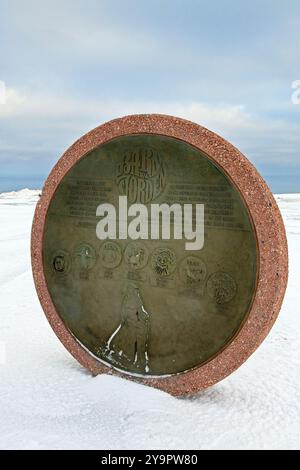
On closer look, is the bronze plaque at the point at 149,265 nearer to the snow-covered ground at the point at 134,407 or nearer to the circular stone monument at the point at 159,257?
the circular stone monument at the point at 159,257

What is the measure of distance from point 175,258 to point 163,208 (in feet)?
1.10

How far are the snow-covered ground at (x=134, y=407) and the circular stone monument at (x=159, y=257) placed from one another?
182mm

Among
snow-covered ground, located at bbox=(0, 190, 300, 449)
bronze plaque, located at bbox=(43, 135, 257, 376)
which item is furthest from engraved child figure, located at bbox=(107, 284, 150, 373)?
snow-covered ground, located at bbox=(0, 190, 300, 449)

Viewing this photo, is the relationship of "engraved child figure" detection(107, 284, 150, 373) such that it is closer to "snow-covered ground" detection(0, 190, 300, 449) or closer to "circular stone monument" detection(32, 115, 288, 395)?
"circular stone monument" detection(32, 115, 288, 395)

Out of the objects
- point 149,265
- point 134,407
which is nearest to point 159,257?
point 149,265

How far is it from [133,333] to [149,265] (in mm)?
491

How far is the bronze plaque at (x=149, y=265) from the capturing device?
2.72m

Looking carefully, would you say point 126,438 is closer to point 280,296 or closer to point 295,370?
point 280,296

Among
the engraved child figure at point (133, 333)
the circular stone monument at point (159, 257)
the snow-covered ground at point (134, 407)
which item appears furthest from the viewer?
the engraved child figure at point (133, 333)

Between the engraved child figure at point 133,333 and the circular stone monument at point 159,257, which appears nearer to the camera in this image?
the circular stone monument at point 159,257

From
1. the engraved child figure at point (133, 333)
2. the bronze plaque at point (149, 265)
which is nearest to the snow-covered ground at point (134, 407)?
the engraved child figure at point (133, 333)

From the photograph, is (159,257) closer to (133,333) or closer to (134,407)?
(133,333)

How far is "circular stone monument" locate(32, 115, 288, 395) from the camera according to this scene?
2.67 metres

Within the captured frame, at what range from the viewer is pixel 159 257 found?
9.77ft
